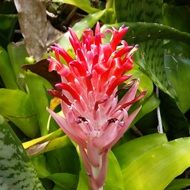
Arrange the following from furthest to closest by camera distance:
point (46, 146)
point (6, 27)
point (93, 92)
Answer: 1. point (6, 27)
2. point (46, 146)
3. point (93, 92)

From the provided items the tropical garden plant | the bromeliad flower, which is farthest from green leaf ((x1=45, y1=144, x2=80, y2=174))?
the bromeliad flower

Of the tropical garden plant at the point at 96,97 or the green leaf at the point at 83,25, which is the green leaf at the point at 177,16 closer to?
the tropical garden plant at the point at 96,97

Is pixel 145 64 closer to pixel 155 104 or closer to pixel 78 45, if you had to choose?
pixel 155 104

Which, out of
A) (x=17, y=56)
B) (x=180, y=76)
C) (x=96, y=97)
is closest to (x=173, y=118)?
(x=180, y=76)

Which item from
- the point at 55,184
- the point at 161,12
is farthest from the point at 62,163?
the point at 161,12

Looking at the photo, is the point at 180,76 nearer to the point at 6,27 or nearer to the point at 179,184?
the point at 179,184

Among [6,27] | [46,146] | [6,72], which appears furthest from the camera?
[6,27]
